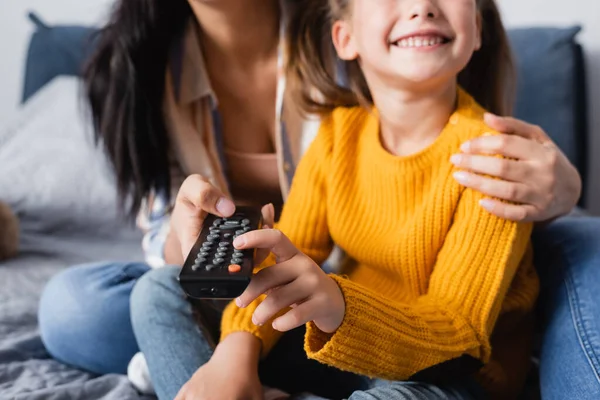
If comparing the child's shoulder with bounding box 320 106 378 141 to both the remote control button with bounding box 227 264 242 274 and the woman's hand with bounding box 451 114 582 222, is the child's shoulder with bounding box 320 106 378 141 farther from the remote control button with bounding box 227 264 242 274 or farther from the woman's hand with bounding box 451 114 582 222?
the remote control button with bounding box 227 264 242 274

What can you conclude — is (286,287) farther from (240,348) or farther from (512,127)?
(512,127)

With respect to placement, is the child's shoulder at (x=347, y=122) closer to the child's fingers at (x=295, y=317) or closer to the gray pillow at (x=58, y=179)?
the child's fingers at (x=295, y=317)

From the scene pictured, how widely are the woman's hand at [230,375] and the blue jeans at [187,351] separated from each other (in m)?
0.04

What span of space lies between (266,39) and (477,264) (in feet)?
1.75

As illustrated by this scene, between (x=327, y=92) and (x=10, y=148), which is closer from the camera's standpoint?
(x=327, y=92)

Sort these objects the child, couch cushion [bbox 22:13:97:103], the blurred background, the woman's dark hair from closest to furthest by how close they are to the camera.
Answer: the child → the woman's dark hair → the blurred background → couch cushion [bbox 22:13:97:103]

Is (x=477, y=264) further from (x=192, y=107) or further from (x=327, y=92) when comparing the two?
(x=192, y=107)

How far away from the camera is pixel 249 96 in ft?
3.55

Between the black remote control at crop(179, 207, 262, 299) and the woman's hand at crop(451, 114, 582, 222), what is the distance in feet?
0.81

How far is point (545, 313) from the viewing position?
0.80 m

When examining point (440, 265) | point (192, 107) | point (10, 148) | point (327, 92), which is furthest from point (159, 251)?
point (10, 148)

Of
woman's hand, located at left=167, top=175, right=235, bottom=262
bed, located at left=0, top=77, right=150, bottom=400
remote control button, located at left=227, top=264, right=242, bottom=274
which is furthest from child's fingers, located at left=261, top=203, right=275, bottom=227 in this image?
bed, located at left=0, top=77, right=150, bottom=400

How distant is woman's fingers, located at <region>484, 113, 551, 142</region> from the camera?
28.5 inches

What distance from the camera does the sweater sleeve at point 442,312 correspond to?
63cm
